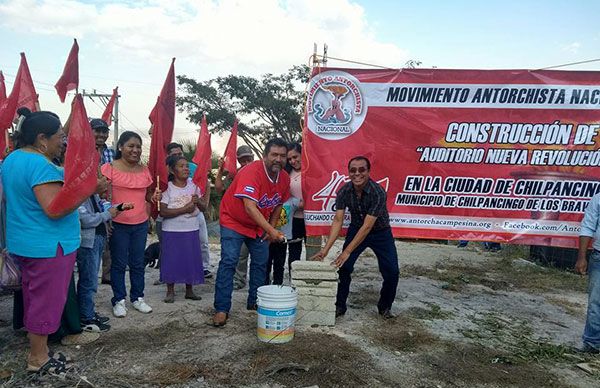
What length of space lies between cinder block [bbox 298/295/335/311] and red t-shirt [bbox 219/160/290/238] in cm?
80

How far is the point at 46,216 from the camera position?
3158mm

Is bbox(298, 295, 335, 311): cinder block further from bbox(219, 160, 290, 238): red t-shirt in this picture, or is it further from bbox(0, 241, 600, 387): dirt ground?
bbox(219, 160, 290, 238): red t-shirt

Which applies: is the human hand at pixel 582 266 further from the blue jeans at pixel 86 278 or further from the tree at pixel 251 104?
the tree at pixel 251 104

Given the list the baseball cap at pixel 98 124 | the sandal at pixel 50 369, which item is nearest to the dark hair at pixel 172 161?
the baseball cap at pixel 98 124

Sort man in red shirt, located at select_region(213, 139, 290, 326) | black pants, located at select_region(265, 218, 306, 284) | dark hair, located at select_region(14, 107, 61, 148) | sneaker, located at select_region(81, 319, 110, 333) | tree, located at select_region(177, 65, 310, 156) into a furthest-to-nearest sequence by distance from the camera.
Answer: tree, located at select_region(177, 65, 310, 156) < black pants, located at select_region(265, 218, 306, 284) < man in red shirt, located at select_region(213, 139, 290, 326) < sneaker, located at select_region(81, 319, 110, 333) < dark hair, located at select_region(14, 107, 61, 148)

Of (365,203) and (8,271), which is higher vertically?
(365,203)

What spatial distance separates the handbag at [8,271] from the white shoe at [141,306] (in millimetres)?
1555

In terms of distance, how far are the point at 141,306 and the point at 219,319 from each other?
93cm

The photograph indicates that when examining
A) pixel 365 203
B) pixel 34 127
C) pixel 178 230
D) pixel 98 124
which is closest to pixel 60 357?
pixel 34 127

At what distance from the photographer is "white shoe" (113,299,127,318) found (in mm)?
4559

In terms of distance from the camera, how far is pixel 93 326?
13.5 feet

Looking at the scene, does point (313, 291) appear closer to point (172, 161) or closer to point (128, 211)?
point (128, 211)

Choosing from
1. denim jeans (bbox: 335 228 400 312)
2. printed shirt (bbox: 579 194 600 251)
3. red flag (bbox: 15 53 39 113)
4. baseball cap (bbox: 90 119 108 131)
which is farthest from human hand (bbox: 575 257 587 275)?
red flag (bbox: 15 53 39 113)

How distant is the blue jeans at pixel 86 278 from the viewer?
4059 mm
